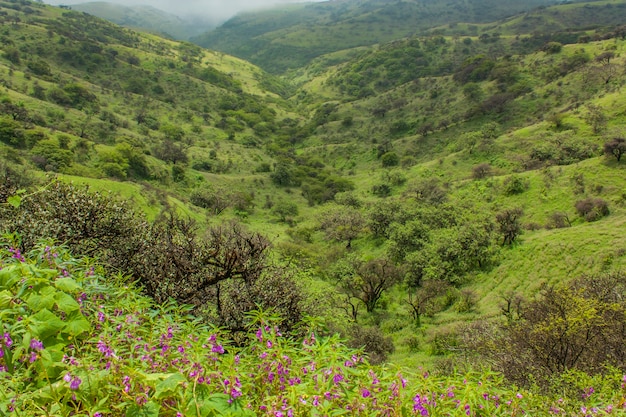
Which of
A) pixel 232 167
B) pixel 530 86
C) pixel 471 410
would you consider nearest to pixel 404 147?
pixel 530 86

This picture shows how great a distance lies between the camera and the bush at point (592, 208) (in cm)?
2867

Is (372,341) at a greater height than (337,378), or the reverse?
(337,378)

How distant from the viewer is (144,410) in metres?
2.60

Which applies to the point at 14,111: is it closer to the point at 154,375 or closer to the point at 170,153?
the point at 170,153

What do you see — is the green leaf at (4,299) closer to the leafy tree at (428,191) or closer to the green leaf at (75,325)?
the green leaf at (75,325)

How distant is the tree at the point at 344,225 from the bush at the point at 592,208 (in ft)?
73.8

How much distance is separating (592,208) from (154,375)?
1484 inches

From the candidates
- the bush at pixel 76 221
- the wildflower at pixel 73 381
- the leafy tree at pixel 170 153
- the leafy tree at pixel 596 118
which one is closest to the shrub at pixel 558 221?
the leafy tree at pixel 596 118

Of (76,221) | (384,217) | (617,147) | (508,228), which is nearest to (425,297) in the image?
(508,228)

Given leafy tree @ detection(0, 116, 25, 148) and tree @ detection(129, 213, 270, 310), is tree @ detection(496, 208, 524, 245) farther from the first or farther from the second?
leafy tree @ detection(0, 116, 25, 148)

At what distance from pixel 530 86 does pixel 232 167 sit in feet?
234

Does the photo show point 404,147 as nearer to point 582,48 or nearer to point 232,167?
point 232,167

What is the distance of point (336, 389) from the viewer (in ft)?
10.9

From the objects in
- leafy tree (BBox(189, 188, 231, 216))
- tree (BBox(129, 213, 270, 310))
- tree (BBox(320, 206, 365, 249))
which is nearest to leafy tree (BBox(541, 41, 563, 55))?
tree (BBox(320, 206, 365, 249))
